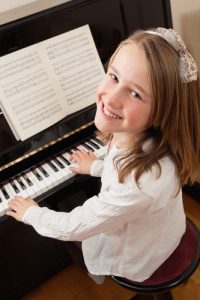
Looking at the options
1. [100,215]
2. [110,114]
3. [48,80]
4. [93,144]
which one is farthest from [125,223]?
[48,80]

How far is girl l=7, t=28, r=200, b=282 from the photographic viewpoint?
94 cm

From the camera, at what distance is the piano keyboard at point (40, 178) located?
4.45 feet

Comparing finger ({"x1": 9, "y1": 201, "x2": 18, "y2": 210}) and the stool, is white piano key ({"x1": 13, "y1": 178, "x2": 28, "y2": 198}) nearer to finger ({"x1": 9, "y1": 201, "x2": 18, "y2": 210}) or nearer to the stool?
finger ({"x1": 9, "y1": 201, "x2": 18, "y2": 210})

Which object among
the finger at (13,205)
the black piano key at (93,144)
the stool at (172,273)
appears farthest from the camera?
the black piano key at (93,144)

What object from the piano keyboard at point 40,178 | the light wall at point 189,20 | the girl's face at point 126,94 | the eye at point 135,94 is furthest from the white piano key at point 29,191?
the light wall at point 189,20

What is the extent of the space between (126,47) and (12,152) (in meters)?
0.66

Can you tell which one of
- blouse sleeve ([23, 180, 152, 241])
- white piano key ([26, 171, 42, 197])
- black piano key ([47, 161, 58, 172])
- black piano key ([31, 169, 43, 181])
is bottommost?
black piano key ([47, 161, 58, 172])

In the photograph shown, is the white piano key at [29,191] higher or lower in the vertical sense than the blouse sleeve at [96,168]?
higher

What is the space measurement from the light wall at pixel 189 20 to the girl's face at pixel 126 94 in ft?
3.53

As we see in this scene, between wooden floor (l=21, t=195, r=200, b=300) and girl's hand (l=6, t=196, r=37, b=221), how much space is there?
0.77 meters

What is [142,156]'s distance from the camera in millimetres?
1018

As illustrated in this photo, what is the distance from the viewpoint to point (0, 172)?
1.43 metres

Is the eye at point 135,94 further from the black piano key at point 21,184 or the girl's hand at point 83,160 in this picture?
the black piano key at point 21,184

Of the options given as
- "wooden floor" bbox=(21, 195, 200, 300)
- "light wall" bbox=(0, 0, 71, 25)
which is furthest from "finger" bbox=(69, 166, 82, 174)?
"wooden floor" bbox=(21, 195, 200, 300)
